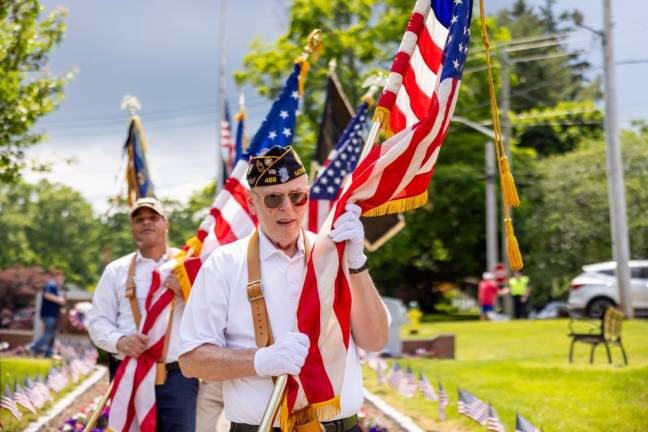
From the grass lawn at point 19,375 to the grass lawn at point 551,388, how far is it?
13.1 ft

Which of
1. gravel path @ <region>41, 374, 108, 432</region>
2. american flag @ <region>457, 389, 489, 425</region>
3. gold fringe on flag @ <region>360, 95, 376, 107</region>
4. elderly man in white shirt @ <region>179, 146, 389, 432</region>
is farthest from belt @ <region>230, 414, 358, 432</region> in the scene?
gravel path @ <region>41, 374, 108, 432</region>

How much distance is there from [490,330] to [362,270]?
664 inches

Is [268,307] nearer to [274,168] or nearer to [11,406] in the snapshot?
[274,168]

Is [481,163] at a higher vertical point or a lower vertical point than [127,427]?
higher

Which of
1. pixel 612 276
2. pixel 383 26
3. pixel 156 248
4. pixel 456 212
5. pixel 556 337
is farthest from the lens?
pixel 456 212

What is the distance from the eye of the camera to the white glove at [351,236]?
3.61m

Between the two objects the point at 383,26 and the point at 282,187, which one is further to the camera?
the point at 383,26

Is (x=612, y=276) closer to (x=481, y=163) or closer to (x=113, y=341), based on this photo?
(x=481, y=163)

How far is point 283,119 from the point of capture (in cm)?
741

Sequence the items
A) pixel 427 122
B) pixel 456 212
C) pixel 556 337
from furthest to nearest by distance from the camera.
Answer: pixel 456 212
pixel 556 337
pixel 427 122

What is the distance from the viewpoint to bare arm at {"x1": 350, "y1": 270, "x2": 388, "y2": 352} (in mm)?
3643

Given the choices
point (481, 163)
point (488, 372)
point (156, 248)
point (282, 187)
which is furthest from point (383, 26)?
point (282, 187)

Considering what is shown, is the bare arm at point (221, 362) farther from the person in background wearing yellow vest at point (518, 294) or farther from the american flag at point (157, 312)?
the person in background wearing yellow vest at point (518, 294)

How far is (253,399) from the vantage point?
3.51 metres
